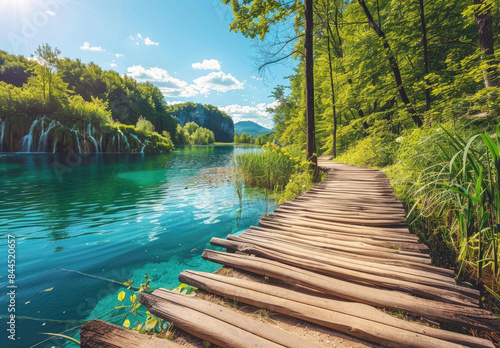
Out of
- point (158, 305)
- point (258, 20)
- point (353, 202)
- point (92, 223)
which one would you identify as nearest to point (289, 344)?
point (158, 305)

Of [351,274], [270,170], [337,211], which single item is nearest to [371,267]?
[351,274]

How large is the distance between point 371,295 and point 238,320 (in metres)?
0.92

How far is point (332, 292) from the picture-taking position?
55.4 inches

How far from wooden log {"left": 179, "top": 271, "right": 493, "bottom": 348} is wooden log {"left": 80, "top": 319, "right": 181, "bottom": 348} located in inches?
18.6

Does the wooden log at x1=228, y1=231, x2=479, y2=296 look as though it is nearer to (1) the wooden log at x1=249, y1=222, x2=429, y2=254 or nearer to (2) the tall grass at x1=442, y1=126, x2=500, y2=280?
(1) the wooden log at x1=249, y1=222, x2=429, y2=254

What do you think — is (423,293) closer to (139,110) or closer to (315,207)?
(315,207)

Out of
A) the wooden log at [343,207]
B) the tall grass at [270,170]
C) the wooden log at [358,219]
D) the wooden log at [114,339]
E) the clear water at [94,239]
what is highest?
the tall grass at [270,170]

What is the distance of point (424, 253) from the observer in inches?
73.8

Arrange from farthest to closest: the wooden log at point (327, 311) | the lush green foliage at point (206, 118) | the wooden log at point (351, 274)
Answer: the lush green foliage at point (206, 118)
the wooden log at point (351, 274)
the wooden log at point (327, 311)

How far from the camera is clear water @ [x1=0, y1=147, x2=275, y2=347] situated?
225 cm

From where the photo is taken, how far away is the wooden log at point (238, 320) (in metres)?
1.04

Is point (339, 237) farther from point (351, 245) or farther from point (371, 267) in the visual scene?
point (371, 267)

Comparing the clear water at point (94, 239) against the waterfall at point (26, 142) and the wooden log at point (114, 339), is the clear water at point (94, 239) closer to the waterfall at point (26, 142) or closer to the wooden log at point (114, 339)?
the wooden log at point (114, 339)

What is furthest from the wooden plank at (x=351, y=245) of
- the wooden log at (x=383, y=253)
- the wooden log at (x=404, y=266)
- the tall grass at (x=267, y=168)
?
the tall grass at (x=267, y=168)
